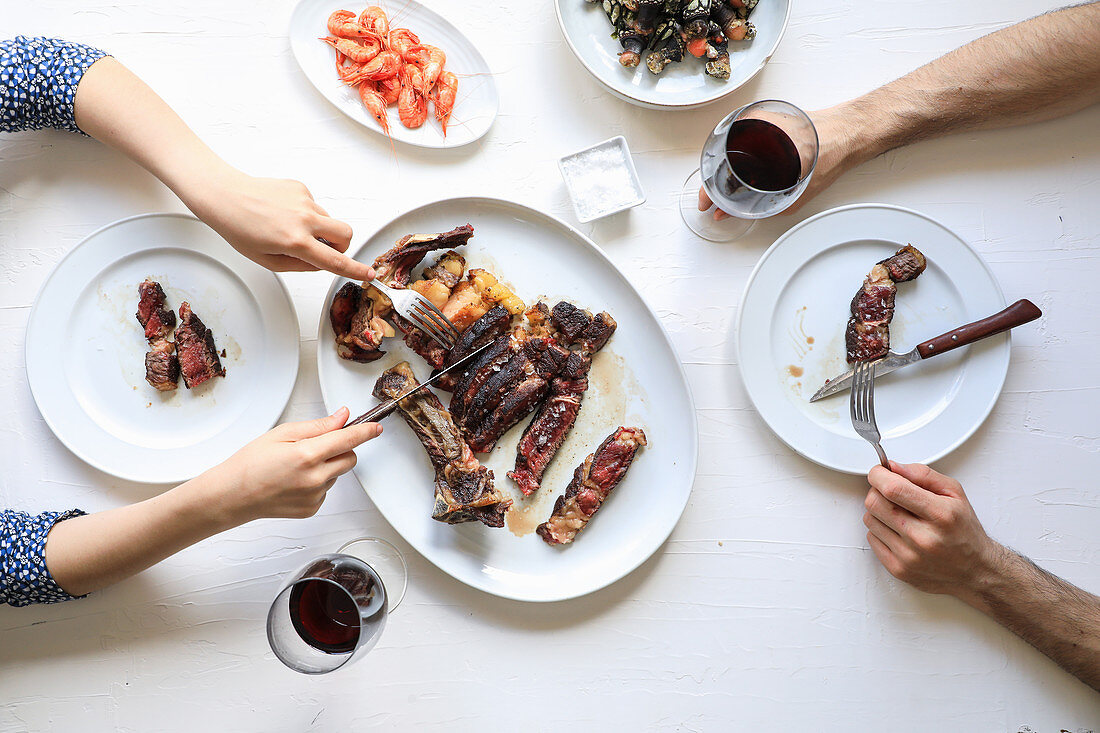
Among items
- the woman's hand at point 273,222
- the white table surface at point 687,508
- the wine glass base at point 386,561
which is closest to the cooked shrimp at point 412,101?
the white table surface at point 687,508

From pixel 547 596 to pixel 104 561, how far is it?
1.57 metres

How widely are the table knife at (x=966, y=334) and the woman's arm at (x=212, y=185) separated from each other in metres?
1.96

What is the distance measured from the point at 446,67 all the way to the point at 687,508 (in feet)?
6.56

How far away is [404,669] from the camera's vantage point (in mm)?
2607

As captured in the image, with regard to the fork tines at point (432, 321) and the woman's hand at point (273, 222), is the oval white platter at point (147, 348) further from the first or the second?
the fork tines at point (432, 321)

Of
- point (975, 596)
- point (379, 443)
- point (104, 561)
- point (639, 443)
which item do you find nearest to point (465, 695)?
point (379, 443)

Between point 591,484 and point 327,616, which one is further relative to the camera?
point 591,484

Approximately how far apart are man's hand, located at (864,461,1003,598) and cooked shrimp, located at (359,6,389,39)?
98.7 inches

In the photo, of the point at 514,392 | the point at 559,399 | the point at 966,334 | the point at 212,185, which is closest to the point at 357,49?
the point at 212,185

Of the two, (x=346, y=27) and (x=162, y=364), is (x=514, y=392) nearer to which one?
(x=162, y=364)

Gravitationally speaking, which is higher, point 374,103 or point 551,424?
point 374,103

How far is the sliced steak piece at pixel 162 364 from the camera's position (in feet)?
7.95

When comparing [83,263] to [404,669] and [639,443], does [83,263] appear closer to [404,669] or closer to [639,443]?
[404,669]

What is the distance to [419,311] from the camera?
2367 millimetres
